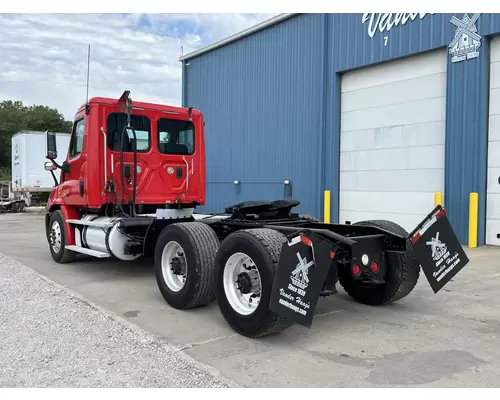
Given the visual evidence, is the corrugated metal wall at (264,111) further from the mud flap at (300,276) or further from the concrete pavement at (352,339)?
the mud flap at (300,276)

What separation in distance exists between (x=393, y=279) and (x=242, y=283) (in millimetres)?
1754

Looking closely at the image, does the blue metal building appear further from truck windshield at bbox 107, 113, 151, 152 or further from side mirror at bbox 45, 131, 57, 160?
side mirror at bbox 45, 131, 57, 160

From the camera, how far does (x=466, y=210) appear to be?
1071cm

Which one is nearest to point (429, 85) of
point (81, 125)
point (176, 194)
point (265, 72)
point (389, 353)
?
point (265, 72)

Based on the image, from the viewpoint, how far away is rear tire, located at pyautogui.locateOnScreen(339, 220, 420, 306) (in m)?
5.12

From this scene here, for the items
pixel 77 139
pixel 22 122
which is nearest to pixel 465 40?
pixel 77 139

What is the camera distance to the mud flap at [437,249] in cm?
477

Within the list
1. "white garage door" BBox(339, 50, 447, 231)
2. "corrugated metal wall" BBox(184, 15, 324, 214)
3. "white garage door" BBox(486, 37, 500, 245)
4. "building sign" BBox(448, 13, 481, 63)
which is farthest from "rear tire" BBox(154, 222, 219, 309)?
"corrugated metal wall" BBox(184, 15, 324, 214)

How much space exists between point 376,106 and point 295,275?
9832 millimetres

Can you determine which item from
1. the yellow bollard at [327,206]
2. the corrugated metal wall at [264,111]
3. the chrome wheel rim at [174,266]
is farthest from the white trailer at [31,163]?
the chrome wheel rim at [174,266]

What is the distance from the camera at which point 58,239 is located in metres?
8.55

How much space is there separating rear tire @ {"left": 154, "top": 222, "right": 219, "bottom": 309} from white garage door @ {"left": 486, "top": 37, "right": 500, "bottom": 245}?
745cm

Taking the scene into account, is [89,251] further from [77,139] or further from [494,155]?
[494,155]

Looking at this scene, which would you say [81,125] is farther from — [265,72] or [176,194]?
[265,72]
